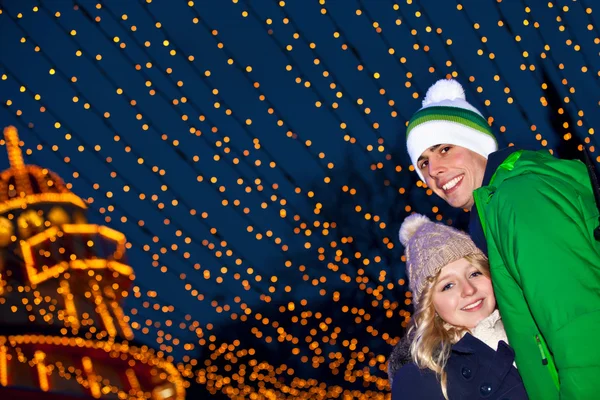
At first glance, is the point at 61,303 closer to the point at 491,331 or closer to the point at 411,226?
the point at 411,226

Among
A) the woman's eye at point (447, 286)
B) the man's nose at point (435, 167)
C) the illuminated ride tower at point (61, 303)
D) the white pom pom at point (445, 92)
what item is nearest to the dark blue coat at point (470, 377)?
the woman's eye at point (447, 286)

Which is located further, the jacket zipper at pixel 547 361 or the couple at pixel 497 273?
the jacket zipper at pixel 547 361

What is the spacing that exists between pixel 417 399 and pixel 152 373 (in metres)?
20.9

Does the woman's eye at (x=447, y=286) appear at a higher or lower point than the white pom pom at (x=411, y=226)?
lower

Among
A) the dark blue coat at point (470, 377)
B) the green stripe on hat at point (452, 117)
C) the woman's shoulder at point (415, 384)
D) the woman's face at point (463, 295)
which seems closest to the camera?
the dark blue coat at point (470, 377)

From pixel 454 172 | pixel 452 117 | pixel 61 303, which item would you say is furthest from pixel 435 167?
pixel 61 303

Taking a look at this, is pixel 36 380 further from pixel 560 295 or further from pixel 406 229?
pixel 560 295

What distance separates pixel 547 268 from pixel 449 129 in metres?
1.04

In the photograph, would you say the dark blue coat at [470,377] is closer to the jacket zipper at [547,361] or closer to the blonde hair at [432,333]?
the blonde hair at [432,333]

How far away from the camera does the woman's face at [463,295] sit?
8.24 feet

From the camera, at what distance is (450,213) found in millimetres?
20219

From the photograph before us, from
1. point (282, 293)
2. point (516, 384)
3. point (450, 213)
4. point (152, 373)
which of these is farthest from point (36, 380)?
point (516, 384)

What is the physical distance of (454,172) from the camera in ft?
8.83

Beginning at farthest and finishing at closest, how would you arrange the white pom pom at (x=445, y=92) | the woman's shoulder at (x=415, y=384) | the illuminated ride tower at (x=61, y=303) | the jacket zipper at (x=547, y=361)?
the illuminated ride tower at (x=61, y=303)
the white pom pom at (x=445, y=92)
the woman's shoulder at (x=415, y=384)
the jacket zipper at (x=547, y=361)
